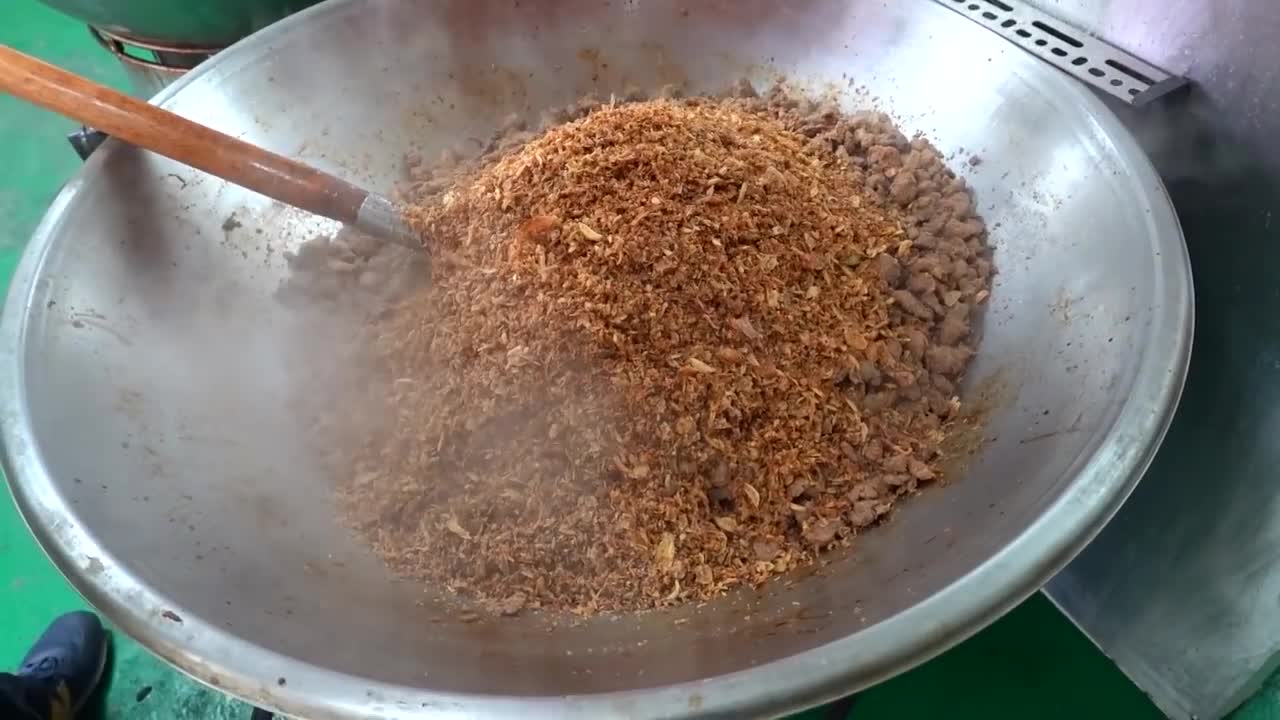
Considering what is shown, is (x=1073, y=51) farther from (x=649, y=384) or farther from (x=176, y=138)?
(x=176, y=138)

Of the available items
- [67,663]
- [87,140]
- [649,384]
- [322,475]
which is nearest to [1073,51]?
[649,384]

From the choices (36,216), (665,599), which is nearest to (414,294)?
(665,599)

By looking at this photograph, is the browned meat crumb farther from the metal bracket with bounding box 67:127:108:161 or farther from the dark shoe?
the dark shoe

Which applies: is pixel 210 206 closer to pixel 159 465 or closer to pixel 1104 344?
pixel 159 465

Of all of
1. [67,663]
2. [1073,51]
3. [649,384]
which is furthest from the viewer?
[67,663]

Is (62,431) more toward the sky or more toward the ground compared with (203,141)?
more toward the ground

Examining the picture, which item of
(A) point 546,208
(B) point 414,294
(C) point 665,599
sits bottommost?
(C) point 665,599
